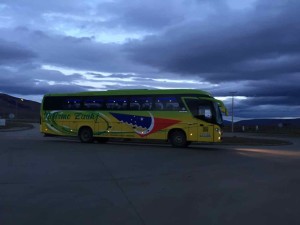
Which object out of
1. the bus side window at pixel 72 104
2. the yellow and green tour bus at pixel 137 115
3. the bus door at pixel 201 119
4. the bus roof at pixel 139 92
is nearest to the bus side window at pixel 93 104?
the yellow and green tour bus at pixel 137 115

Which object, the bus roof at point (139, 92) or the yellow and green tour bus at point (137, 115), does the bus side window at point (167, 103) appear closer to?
the yellow and green tour bus at point (137, 115)

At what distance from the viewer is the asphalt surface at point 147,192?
7848 mm

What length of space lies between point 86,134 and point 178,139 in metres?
6.36

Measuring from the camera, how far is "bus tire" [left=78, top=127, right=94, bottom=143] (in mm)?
29406

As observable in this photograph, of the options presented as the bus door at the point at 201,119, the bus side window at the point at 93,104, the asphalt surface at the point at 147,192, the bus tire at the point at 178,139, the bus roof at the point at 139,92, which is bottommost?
the asphalt surface at the point at 147,192

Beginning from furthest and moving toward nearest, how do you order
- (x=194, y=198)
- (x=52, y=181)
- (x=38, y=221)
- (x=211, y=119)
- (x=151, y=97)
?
1. (x=151, y=97)
2. (x=211, y=119)
3. (x=52, y=181)
4. (x=194, y=198)
5. (x=38, y=221)

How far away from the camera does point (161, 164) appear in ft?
55.4

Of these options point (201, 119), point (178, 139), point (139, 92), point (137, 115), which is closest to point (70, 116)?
point (137, 115)

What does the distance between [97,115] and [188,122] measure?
613 cm

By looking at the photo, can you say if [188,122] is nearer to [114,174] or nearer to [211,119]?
[211,119]

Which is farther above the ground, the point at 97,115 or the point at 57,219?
the point at 97,115

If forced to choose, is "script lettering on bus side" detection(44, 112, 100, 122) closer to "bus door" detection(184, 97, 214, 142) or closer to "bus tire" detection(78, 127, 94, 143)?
"bus tire" detection(78, 127, 94, 143)

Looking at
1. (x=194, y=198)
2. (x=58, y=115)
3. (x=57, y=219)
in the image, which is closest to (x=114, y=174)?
(x=194, y=198)

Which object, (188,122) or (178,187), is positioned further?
(188,122)
